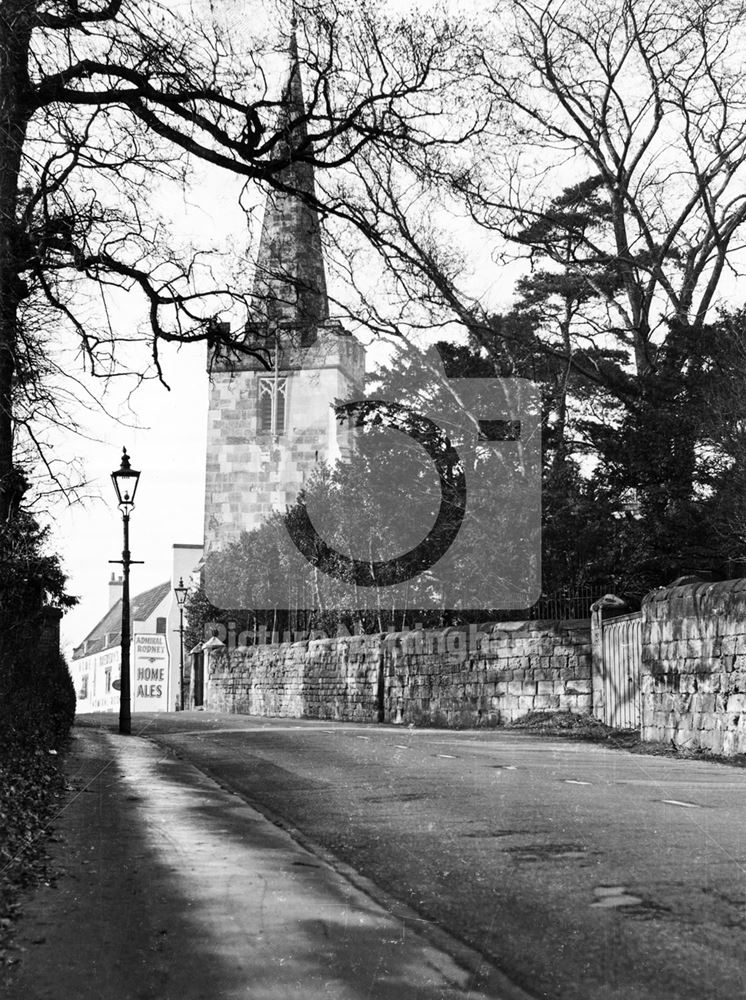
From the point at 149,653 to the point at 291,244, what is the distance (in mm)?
75545

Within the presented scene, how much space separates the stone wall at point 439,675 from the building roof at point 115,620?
5337cm

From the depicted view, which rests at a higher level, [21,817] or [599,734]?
[21,817]

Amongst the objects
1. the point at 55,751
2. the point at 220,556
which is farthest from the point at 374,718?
the point at 220,556

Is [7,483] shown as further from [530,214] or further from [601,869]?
[530,214]

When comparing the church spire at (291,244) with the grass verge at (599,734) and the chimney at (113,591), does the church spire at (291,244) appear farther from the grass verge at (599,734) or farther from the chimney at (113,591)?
the chimney at (113,591)

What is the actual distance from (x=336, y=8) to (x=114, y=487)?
39.8 feet

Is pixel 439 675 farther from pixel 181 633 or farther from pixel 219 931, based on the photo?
pixel 181 633

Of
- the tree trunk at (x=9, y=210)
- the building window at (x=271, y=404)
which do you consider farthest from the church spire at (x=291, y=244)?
the building window at (x=271, y=404)

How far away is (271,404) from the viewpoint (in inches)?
3118

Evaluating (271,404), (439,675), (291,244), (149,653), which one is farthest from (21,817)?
(149,653)

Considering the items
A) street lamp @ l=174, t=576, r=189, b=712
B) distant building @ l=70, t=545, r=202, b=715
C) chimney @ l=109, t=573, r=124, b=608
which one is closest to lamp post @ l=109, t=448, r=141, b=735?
street lamp @ l=174, t=576, r=189, b=712

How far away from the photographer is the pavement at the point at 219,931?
3488 mm

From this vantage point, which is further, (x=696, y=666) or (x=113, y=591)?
(x=113, y=591)

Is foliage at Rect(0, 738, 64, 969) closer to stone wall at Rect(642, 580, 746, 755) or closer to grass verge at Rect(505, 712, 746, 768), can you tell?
grass verge at Rect(505, 712, 746, 768)
